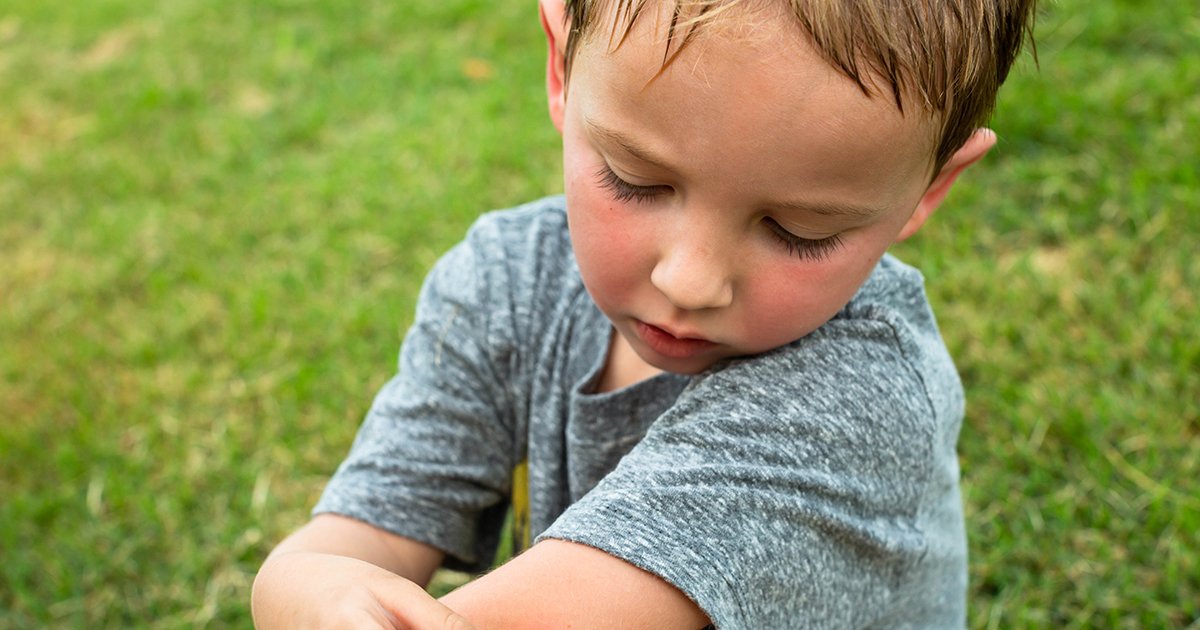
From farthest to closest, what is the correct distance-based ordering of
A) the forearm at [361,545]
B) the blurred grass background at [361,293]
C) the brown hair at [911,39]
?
the blurred grass background at [361,293] < the forearm at [361,545] < the brown hair at [911,39]

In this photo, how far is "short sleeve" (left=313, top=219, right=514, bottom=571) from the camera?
168 cm

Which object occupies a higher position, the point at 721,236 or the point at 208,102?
the point at 721,236

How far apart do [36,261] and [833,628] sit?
9.83ft

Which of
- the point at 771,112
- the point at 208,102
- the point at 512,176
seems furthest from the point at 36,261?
the point at 771,112

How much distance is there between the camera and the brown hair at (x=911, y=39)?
1.10m

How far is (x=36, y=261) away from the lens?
3586 mm

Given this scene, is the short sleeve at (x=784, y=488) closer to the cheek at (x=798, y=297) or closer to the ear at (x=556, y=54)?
the cheek at (x=798, y=297)

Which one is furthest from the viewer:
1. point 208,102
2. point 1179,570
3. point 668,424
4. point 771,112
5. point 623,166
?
point 208,102

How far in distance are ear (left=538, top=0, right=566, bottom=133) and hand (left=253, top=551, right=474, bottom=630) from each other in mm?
570

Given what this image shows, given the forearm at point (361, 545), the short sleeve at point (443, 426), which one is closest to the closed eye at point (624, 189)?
the short sleeve at point (443, 426)

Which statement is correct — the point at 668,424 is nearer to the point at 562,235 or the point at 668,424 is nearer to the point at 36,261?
the point at 562,235

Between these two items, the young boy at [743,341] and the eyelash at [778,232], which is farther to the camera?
the eyelash at [778,232]

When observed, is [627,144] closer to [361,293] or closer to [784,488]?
[784,488]

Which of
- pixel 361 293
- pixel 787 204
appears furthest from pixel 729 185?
pixel 361 293
